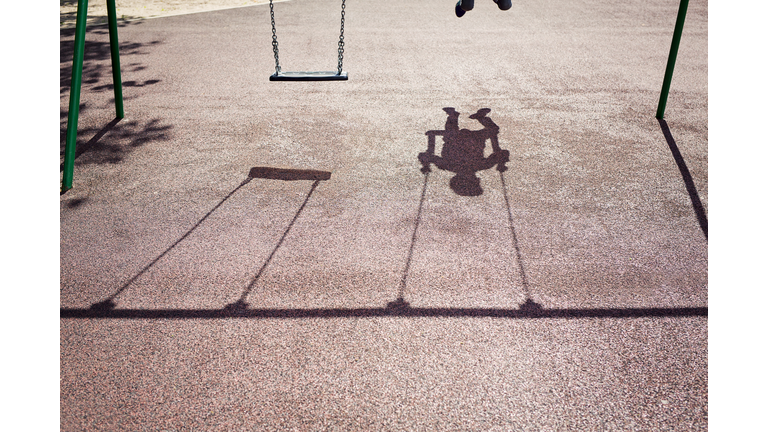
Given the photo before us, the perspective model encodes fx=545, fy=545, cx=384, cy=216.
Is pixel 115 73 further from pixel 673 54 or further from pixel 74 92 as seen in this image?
pixel 673 54

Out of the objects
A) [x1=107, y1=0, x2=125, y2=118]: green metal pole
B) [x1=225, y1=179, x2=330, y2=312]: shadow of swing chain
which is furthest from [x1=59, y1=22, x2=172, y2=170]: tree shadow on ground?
[x1=225, y1=179, x2=330, y2=312]: shadow of swing chain

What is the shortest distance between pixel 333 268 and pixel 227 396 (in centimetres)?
120

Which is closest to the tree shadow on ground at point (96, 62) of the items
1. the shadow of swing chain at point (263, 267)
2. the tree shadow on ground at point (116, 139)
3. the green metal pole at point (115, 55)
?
the green metal pole at point (115, 55)

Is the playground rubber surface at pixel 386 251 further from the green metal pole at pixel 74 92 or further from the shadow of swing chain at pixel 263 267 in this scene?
the green metal pole at pixel 74 92

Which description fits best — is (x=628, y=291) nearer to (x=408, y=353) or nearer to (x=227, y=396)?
(x=408, y=353)

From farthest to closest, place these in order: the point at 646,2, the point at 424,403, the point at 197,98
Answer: the point at 646,2 → the point at 197,98 → the point at 424,403

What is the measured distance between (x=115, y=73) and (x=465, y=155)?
3845 mm

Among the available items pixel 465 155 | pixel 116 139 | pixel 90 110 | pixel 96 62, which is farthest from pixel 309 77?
pixel 96 62

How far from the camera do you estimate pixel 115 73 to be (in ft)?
19.3

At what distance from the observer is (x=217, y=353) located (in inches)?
117

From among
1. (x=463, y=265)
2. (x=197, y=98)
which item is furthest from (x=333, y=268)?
(x=197, y=98)

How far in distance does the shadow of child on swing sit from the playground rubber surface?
0.04m

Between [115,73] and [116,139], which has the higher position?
[115,73]

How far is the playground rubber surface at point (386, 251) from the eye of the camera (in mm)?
2715
